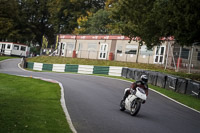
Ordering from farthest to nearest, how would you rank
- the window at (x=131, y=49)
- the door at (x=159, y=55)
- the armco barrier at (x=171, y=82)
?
the window at (x=131, y=49)
the door at (x=159, y=55)
the armco barrier at (x=171, y=82)

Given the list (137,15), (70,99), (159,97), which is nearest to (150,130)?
(70,99)

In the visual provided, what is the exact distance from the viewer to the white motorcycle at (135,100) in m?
10.7

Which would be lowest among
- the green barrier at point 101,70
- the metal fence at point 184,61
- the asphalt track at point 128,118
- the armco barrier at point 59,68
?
the asphalt track at point 128,118

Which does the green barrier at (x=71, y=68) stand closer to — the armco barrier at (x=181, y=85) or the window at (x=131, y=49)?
the window at (x=131, y=49)

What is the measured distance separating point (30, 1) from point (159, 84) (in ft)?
201

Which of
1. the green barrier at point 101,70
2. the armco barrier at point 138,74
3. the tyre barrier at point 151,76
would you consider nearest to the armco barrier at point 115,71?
the tyre barrier at point 151,76

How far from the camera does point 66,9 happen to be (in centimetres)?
7238

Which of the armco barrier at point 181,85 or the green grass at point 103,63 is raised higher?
the green grass at point 103,63

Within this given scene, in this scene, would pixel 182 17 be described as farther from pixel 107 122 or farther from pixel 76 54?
pixel 76 54

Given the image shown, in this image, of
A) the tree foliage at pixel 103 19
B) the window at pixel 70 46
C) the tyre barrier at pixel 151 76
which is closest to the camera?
the tyre barrier at pixel 151 76

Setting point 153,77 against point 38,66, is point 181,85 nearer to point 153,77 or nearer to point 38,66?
point 153,77

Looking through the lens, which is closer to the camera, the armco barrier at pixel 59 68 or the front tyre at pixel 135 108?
the front tyre at pixel 135 108

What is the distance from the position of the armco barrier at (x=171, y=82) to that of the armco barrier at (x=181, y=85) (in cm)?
29

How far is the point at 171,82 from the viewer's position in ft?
68.7
